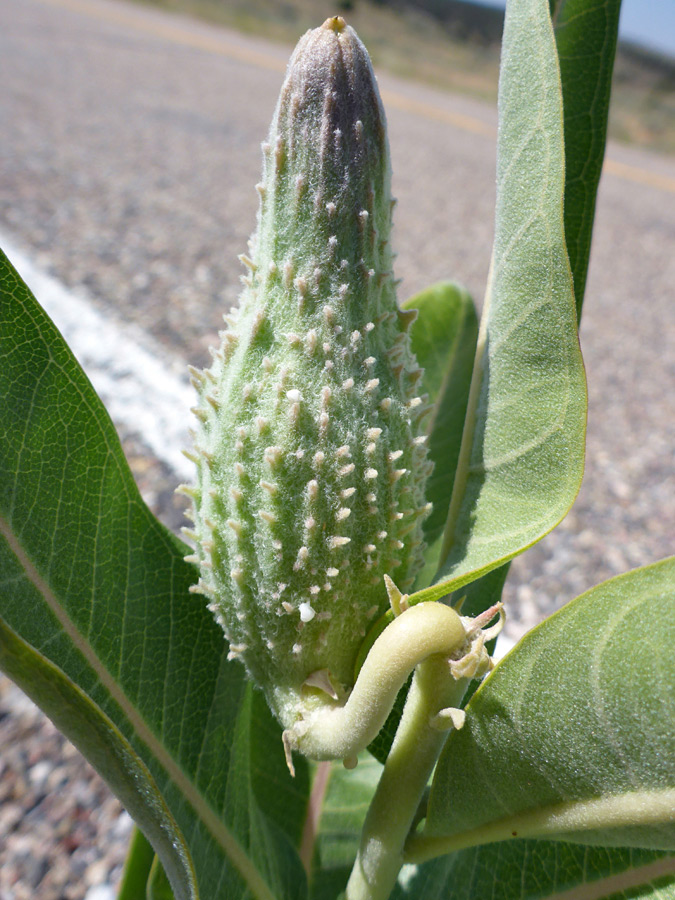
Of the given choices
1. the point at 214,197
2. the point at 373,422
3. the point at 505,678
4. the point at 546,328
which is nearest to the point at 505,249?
the point at 546,328

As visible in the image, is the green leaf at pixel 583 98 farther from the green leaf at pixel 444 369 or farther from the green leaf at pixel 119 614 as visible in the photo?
the green leaf at pixel 119 614

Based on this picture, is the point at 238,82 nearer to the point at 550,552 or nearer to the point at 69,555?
the point at 550,552

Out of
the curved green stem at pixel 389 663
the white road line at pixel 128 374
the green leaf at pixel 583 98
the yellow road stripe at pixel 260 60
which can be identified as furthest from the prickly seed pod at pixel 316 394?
the yellow road stripe at pixel 260 60

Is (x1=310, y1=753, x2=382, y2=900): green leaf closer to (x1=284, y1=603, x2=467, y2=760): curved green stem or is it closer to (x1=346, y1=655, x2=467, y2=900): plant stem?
(x1=346, y1=655, x2=467, y2=900): plant stem

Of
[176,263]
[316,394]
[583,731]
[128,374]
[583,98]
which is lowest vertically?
[128,374]

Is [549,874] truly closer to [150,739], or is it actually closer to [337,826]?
[337,826]

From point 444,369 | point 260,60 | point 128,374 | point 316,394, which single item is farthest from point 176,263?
point 260,60

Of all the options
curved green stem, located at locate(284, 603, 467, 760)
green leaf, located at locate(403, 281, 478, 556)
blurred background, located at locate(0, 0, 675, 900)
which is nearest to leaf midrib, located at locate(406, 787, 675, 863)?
curved green stem, located at locate(284, 603, 467, 760)
